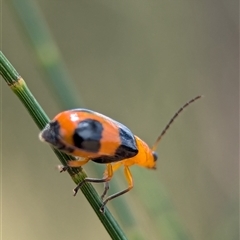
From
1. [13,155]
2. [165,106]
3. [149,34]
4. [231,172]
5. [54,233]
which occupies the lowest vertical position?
[231,172]

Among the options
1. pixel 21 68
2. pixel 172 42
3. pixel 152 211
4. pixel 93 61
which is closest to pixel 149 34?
pixel 172 42

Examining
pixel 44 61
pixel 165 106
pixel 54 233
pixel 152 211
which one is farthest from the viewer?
pixel 165 106

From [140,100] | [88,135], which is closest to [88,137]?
[88,135]

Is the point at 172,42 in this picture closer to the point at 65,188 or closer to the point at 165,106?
the point at 165,106

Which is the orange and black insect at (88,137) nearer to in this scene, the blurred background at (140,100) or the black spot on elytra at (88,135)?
the black spot on elytra at (88,135)

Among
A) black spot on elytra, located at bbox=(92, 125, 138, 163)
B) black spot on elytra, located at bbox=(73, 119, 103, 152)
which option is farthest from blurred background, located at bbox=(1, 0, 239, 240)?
black spot on elytra, located at bbox=(73, 119, 103, 152)

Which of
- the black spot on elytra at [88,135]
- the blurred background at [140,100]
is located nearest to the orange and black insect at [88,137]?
the black spot on elytra at [88,135]

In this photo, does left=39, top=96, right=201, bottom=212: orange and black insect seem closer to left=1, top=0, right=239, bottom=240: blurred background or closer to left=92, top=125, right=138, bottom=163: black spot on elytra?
left=92, top=125, right=138, bottom=163: black spot on elytra
